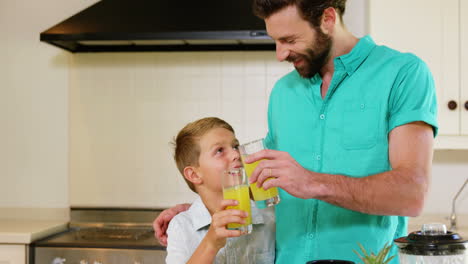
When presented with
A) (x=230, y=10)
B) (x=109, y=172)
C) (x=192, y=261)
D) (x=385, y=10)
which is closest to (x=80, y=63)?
(x=109, y=172)

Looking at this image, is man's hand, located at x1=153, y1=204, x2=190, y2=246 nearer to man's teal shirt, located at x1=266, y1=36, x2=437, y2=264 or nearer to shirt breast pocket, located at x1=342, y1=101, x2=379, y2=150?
man's teal shirt, located at x1=266, y1=36, x2=437, y2=264

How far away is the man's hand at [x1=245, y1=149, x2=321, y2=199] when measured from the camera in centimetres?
132

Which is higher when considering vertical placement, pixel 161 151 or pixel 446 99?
pixel 446 99

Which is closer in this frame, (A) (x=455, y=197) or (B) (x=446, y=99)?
(B) (x=446, y=99)

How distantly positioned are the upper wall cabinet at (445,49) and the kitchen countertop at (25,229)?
223 cm

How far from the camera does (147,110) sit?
3.54 metres

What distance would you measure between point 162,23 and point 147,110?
0.70 metres

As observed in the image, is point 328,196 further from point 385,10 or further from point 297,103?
point 385,10

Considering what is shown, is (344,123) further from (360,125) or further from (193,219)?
(193,219)

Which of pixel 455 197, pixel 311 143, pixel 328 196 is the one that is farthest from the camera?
pixel 455 197

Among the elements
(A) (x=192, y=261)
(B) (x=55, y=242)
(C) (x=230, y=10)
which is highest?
(C) (x=230, y=10)

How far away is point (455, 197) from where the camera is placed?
11.1 feet

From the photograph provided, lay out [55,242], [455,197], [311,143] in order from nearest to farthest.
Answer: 1. [311,143]
2. [55,242]
3. [455,197]

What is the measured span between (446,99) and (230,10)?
51.2 inches
